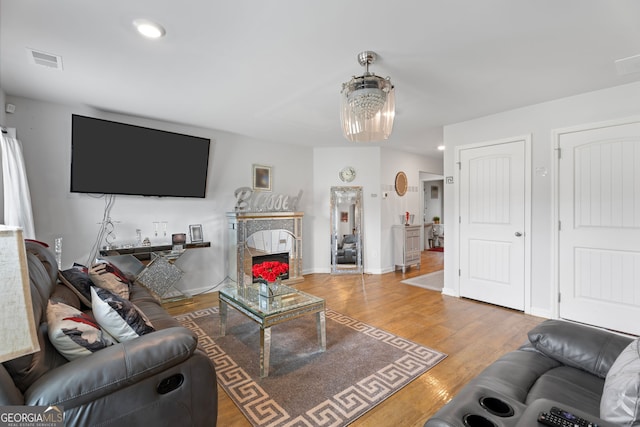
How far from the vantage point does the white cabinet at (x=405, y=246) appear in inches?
216

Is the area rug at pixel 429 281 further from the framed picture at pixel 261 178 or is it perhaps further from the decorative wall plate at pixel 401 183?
the framed picture at pixel 261 178

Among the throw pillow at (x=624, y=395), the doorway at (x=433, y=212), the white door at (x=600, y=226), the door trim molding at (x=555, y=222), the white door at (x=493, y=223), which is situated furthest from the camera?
the doorway at (x=433, y=212)

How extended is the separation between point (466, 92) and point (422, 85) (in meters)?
0.53

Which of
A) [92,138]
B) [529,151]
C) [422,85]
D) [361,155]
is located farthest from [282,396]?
[361,155]

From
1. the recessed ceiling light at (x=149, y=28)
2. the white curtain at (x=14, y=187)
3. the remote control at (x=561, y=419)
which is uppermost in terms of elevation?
the recessed ceiling light at (x=149, y=28)

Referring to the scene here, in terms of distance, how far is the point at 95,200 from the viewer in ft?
11.2

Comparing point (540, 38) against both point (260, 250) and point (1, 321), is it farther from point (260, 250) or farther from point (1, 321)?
point (260, 250)

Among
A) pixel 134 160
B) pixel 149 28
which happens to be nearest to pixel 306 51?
pixel 149 28

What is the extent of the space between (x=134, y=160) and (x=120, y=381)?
3.00 m

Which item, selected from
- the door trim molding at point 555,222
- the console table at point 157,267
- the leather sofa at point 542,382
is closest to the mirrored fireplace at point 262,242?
the console table at point 157,267

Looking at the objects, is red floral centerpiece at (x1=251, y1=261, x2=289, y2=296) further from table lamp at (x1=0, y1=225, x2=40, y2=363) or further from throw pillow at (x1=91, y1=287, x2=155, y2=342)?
table lamp at (x1=0, y1=225, x2=40, y2=363)

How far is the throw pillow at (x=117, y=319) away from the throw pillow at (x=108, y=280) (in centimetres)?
97

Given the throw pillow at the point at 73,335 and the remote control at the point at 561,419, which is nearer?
the remote control at the point at 561,419

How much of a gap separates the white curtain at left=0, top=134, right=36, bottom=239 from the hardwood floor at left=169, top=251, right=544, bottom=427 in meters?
1.70
